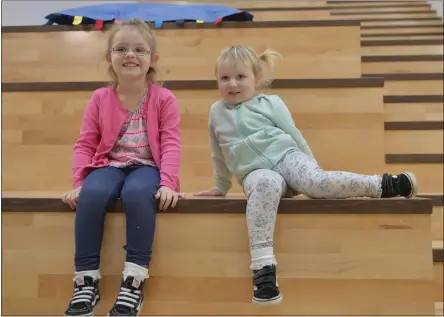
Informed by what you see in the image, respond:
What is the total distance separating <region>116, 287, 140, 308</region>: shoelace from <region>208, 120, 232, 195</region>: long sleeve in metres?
0.25

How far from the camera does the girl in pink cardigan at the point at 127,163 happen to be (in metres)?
0.72

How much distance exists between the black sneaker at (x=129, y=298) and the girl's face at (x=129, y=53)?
349 millimetres

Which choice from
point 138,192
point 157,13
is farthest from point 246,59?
point 157,13

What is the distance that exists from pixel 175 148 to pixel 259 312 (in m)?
0.29

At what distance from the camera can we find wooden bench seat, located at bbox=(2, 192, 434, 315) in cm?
73

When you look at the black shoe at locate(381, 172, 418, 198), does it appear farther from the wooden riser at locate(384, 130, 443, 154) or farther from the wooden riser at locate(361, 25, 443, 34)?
the wooden riser at locate(361, 25, 443, 34)

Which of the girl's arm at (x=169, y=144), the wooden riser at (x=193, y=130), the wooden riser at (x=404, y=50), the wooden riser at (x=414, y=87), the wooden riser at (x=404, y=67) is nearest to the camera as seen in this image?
the girl's arm at (x=169, y=144)

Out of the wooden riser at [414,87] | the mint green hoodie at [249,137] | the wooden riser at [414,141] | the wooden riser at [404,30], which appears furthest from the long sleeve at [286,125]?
the wooden riser at [404,30]

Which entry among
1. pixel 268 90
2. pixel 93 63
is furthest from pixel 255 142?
pixel 93 63

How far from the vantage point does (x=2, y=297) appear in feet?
2.56

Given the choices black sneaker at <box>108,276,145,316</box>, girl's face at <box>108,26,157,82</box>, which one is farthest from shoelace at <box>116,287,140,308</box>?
girl's face at <box>108,26,157,82</box>

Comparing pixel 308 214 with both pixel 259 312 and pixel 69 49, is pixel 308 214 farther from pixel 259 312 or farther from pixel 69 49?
pixel 69 49

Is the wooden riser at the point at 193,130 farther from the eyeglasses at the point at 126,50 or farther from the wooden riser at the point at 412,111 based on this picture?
the wooden riser at the point at 412,111

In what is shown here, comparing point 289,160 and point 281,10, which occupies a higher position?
point 281,10
